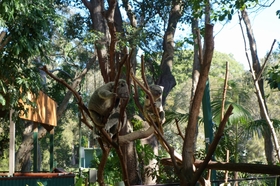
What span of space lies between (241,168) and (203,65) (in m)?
0.56

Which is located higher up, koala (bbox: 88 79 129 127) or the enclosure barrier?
koala (bbox: 88 79 129 127)

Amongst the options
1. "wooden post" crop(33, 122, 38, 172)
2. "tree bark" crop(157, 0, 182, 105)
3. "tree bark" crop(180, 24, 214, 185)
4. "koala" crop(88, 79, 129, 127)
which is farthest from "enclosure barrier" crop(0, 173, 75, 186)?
"tree bark" crop(180, 24, 214, 185)

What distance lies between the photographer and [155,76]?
49.1ft

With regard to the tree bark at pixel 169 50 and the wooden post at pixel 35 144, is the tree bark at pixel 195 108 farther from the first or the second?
the tree bark at pixel 169 50

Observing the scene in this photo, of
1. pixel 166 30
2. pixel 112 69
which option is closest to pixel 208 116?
pixel 112 69

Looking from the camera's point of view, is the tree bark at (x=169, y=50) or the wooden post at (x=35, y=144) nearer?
the wooden post at (x=35, y=144)

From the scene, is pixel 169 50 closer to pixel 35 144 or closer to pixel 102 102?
pixel 35 144

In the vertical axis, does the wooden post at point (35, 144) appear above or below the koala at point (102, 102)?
above

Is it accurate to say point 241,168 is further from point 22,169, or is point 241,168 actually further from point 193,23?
point 22,169

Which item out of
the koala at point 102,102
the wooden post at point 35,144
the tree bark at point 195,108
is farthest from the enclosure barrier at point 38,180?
the tree bark at point 195,108

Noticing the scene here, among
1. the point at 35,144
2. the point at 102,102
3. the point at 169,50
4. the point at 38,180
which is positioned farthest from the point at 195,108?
the point at 169,50

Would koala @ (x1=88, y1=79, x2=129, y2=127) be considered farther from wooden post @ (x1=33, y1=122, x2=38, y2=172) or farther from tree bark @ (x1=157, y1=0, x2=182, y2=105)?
tree bark @ (x1=157, y1=0, x2=182, y2=105)

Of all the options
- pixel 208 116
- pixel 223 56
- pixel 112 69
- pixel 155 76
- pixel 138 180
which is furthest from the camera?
pixel 223 56

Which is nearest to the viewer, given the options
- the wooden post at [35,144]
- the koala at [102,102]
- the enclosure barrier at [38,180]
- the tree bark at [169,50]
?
the koala at [102,102]
